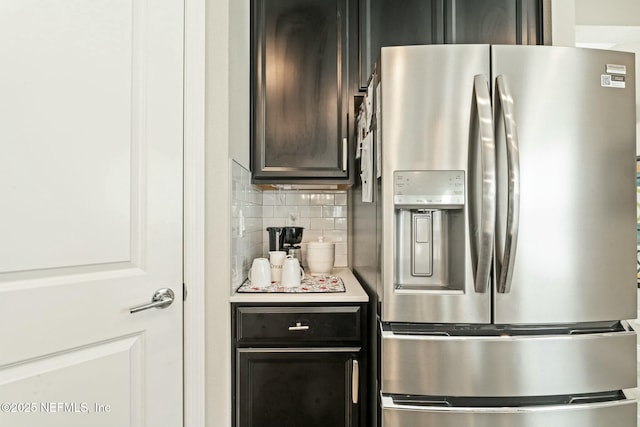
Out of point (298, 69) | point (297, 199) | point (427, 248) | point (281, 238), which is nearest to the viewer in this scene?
point (427, 248)

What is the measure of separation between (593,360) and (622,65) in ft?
3.37

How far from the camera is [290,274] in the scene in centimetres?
151

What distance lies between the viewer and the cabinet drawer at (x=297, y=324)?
4.32ft

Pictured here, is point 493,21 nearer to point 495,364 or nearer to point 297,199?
point 297,199

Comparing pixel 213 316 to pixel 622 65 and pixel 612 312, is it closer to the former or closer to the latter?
pixel 612 312

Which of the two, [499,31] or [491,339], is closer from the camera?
[491,339]

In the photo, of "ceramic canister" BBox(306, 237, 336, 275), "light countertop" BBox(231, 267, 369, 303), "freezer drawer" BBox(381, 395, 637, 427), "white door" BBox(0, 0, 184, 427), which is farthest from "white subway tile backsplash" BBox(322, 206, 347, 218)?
"freezer drawer" BBox(381, 395, 637, 427)

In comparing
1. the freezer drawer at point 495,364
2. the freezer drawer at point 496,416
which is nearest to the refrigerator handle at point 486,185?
the freezer drawer at point 495,364

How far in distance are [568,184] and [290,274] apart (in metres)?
1.15

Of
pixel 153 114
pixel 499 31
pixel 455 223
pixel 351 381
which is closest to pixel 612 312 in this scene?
pixel 455 223

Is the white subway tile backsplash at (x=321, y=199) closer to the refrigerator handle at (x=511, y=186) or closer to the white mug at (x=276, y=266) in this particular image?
the white mug at (x=276, y=266)

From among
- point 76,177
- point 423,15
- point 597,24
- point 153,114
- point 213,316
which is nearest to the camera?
point 76,177

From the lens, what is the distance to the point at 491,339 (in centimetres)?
107

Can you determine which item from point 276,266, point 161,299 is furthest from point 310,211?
point 161,299
